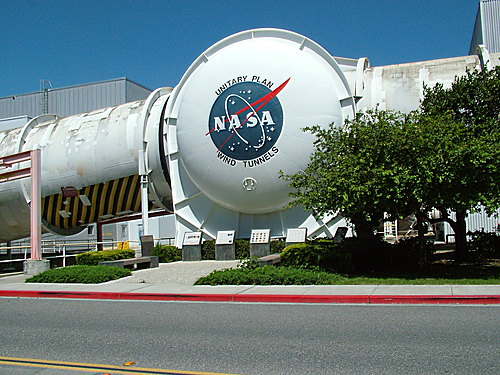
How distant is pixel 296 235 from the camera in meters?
22.0

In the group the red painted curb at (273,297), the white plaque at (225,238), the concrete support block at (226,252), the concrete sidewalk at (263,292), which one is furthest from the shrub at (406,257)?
the white plaque at (225,238)

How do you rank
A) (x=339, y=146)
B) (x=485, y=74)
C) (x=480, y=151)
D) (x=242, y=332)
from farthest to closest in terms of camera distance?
(x=485, y=74), (x=339, y=146), (x=480, y=151), (x=242, y=332)

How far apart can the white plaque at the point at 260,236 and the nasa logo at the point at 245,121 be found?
117 inches

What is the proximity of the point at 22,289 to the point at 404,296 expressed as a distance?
32.3 ft

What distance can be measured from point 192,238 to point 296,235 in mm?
4781

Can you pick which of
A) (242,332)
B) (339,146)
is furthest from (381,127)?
(242,332)

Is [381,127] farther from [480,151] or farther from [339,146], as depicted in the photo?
[480,151]

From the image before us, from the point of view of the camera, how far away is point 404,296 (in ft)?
34.9

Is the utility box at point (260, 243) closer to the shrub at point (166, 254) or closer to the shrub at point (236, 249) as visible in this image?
the shrub at point (236, 249)

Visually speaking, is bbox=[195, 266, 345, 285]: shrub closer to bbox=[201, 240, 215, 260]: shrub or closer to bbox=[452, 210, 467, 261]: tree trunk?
bbox=[452, 210, 467, 261]: tree trunk

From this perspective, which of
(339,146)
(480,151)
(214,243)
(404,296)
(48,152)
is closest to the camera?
(404,296)

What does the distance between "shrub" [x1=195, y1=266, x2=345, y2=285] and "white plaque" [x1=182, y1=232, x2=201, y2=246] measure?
29.9 ft

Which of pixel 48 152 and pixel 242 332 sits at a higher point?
pixel 48 152

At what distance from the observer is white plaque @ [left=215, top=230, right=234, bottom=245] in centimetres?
2327
